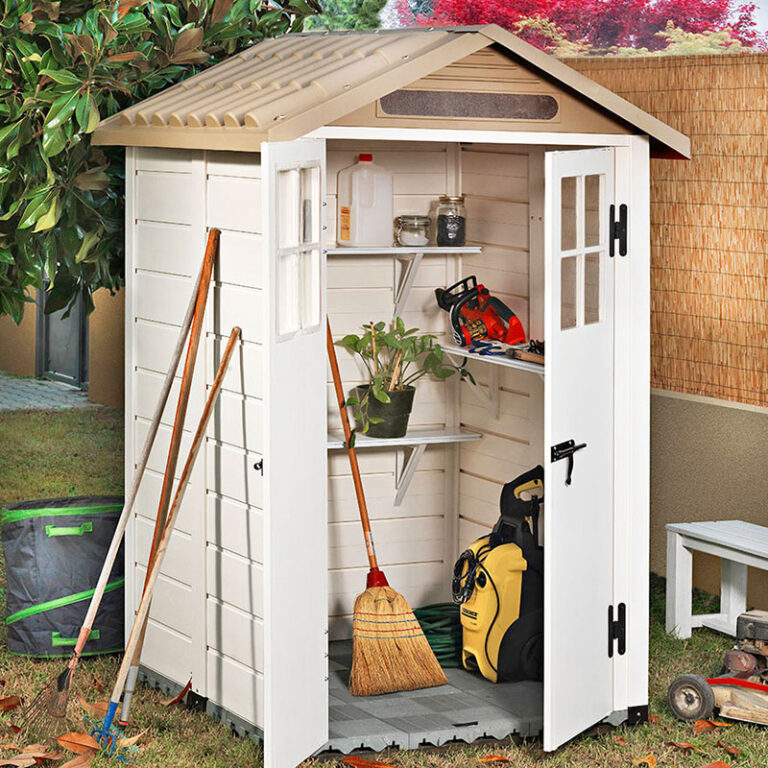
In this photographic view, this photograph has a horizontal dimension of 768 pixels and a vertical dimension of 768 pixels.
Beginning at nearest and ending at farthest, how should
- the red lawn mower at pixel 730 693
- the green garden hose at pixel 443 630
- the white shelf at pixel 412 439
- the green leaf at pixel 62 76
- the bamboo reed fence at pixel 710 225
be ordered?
the green leaf at pixel 62 76 → the red lawn mower at pixel 730 693 → the white shelf at pixel 412 439 → the green garden hose at pixel 443 630 → the bamboo reed fence at pixel 710 225

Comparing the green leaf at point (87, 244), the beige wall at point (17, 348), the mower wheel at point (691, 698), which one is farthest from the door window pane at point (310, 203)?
the beige wall at point (17, 348)

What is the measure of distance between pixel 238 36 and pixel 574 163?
162 cm

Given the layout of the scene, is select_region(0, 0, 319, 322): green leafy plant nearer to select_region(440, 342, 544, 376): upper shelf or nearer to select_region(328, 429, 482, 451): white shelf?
select_region(328, 429, 482, 451): white shelf

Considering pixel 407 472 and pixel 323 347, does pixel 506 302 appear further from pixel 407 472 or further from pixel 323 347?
pixel 323 347

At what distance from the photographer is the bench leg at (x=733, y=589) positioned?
550 cm

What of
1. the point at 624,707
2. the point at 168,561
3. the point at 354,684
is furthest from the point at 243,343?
the point at 624,707

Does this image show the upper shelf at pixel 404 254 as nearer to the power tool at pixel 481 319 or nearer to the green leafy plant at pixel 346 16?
the power tool at pixel 481 319

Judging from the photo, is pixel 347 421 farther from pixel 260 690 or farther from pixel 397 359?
pixel 260 690

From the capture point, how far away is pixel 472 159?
210 inches

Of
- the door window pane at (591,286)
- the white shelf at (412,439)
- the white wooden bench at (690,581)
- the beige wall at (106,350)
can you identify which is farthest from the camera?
the beige wall at (106,350)

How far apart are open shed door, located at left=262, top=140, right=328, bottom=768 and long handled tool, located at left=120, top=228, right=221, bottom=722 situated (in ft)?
1.30

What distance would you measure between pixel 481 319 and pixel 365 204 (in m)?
0.61

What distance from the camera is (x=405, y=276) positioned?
17.2 feet

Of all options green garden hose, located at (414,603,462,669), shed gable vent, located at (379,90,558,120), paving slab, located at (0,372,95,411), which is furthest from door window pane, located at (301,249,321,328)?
paving slab, located at (0,372,95,411)
